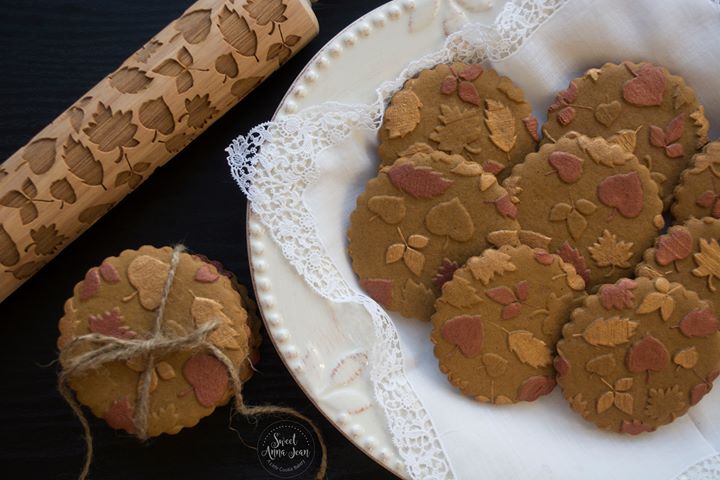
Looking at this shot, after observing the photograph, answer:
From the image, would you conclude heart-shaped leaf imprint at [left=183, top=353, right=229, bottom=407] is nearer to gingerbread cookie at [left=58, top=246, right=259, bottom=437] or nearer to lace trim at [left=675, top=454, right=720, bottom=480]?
gingerbread cookie at [left=58, top=246, right=259, bottom=437]

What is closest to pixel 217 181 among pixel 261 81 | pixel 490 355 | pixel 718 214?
pixel 261 81

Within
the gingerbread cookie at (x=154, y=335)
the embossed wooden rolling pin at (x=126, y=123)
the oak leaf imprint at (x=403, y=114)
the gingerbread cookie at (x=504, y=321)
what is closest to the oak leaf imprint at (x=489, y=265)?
the gingerbread cookie at (x=504, y=321)

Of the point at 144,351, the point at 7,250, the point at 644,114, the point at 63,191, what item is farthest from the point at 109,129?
the point at 644,114

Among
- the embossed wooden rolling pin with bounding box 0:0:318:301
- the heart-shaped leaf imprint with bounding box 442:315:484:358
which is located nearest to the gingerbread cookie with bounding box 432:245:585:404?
the heart-shaped leaf imprint with bounding box 442:315:484:358

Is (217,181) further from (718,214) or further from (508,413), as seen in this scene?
(718,214)

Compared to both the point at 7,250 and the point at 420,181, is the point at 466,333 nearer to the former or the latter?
the point at 420,181
